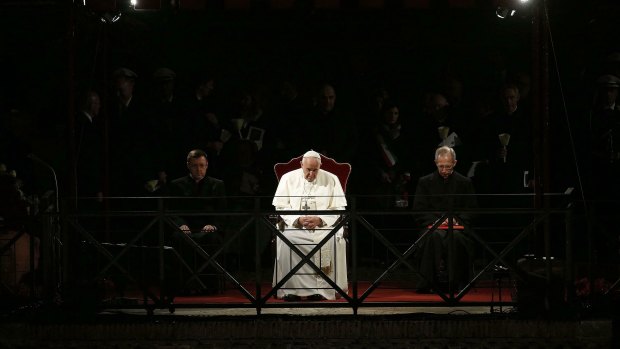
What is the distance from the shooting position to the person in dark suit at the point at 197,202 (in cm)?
1023

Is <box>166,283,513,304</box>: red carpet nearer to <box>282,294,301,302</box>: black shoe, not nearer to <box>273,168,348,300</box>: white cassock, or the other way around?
<box>282,294,301,302</box>: black shoe

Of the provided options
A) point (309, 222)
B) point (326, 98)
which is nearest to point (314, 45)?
point (326, 98)

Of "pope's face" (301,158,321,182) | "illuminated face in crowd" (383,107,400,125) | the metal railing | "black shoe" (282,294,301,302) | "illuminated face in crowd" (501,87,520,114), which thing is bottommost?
"black shoe" (282,294,301,302)

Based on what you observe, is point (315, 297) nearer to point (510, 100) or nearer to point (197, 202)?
point (197, 202)

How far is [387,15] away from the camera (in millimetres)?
11547

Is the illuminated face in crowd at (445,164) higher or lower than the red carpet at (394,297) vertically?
higher

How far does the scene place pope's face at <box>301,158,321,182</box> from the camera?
987cm

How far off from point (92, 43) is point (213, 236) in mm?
2990

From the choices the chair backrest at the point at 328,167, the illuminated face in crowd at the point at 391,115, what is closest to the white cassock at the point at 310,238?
the chair backrest at the point at 328,167

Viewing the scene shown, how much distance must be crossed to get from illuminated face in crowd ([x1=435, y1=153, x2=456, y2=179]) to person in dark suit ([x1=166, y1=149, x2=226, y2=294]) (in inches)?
87.2

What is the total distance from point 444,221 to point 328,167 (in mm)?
1419

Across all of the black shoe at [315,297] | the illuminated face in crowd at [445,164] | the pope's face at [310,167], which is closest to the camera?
the black shoe at [315,297]

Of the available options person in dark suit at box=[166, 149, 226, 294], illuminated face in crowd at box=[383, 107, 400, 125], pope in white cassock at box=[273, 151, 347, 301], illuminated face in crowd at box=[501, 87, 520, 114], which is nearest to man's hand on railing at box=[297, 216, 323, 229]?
pope in white cassock at box=[273, 151, 347, 301]

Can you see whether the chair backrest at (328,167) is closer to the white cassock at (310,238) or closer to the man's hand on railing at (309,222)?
the white cassock at (310,238)
